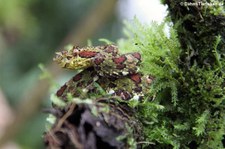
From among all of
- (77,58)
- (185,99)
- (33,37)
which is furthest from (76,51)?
(33,37)

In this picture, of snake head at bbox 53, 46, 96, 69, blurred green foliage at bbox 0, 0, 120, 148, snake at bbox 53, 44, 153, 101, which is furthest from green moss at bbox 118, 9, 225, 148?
blurred green foliage at bbox 0, 0, 120, 148

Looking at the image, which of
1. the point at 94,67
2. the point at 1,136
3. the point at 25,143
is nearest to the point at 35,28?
the point at 25,143

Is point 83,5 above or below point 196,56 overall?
above

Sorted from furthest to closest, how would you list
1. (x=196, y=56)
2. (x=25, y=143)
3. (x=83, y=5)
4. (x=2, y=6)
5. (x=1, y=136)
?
(x=83, y=5), (x=25, y=143), (x=2, y=6), (x=1, y=136), (x=196, y=56)

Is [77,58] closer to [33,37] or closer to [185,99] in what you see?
[185,99]

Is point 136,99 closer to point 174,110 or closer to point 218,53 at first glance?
point 174,110

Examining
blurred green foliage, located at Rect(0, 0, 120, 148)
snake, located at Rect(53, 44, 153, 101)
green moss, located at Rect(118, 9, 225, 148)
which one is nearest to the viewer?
green moss, located at Rect(118, 9, 225, 148)

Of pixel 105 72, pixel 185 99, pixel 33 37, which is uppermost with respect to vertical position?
pixel 33 37

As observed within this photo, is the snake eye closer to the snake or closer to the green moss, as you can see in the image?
the snake
